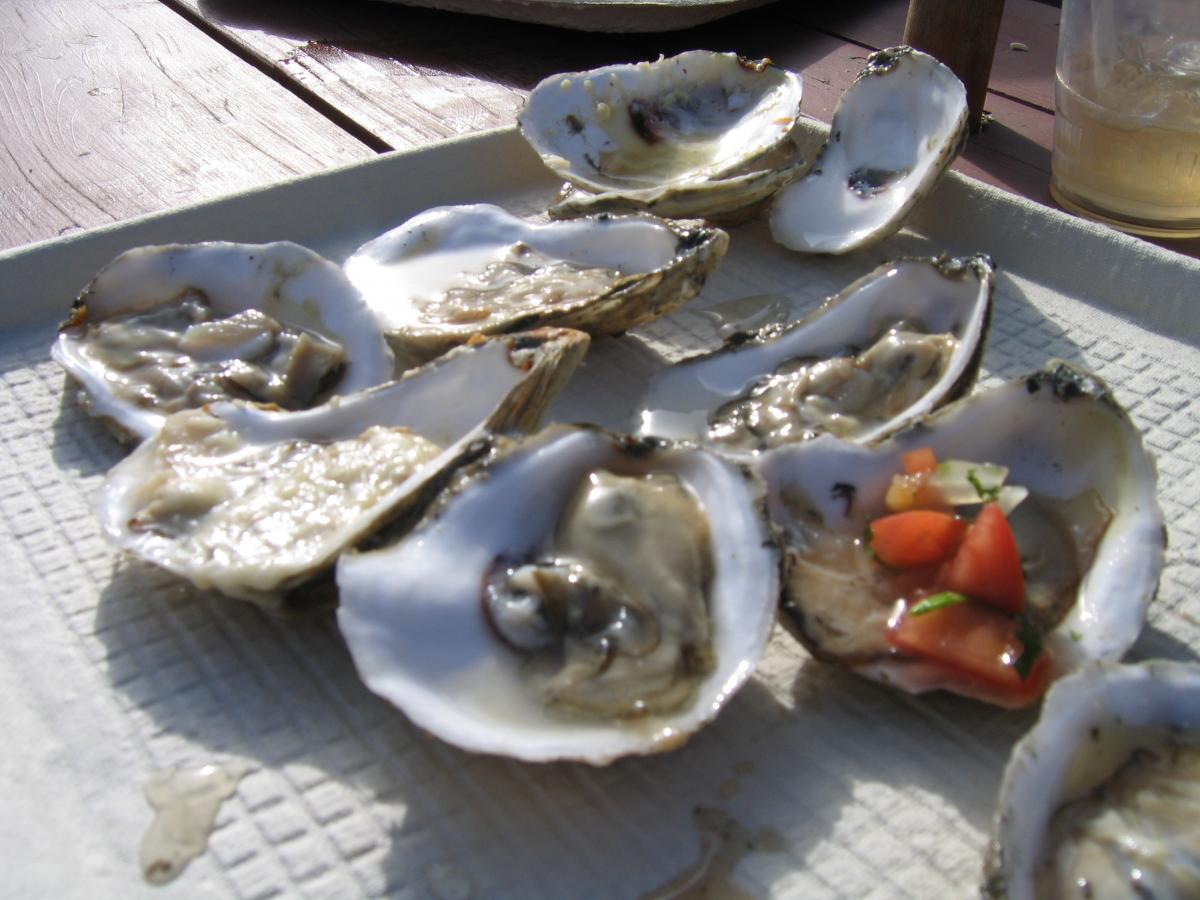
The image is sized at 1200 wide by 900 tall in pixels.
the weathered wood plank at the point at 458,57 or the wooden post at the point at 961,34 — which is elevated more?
the wooden post at the point at 961,34

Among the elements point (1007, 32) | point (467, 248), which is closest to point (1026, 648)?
point (467, 248)

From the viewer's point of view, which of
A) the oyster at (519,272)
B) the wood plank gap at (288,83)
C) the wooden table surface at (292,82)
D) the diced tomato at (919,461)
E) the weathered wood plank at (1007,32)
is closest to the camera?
the diced tomato at (919,461)

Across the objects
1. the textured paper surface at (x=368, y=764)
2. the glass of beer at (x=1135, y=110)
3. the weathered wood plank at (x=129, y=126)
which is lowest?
the textured paper surface at (x=368, y=764)

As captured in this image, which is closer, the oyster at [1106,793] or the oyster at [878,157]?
the oyster at [1106,793]

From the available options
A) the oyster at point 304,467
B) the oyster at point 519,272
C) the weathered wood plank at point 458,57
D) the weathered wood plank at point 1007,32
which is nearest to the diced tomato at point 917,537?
the oyster at point 304,467

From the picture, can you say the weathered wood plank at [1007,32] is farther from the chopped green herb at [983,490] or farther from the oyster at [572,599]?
the oyster at [572,599]

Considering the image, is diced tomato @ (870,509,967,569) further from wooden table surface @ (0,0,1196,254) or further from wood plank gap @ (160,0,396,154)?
wood plank gap @ (160,0,396,154)

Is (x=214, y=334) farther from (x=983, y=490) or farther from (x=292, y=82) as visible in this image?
(x=292, y=82)
